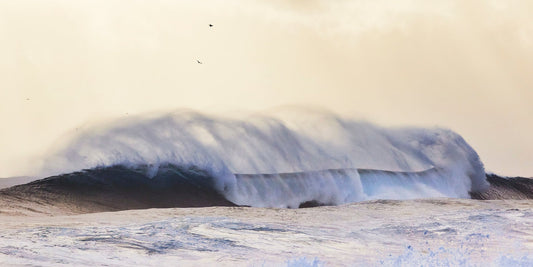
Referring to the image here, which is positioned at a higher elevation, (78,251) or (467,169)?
(467,169)

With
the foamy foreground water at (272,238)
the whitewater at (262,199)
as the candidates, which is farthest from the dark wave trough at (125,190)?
the foamy foreground water at (272,238)

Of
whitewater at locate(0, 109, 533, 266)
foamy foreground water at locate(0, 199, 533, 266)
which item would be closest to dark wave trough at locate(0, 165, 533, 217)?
whitewater at locate(0, 109, 533, 266)

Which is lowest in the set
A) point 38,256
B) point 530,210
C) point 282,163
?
point 38,256

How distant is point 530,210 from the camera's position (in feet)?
66.7

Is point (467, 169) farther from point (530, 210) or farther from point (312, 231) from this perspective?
point (312, 231)

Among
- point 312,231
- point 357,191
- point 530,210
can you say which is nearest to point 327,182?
point 357,191

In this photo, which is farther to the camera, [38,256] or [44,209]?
[44,209]

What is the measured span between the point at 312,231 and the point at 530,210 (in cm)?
667

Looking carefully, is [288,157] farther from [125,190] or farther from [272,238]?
[272,238]

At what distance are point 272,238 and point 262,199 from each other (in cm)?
1062

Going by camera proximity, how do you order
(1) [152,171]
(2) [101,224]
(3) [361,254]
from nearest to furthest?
(3) [361,254] → (2) [101,224] → (1) [152,171]

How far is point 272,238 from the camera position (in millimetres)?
15477

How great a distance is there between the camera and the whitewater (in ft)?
45.5

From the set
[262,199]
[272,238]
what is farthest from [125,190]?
[272,238]
